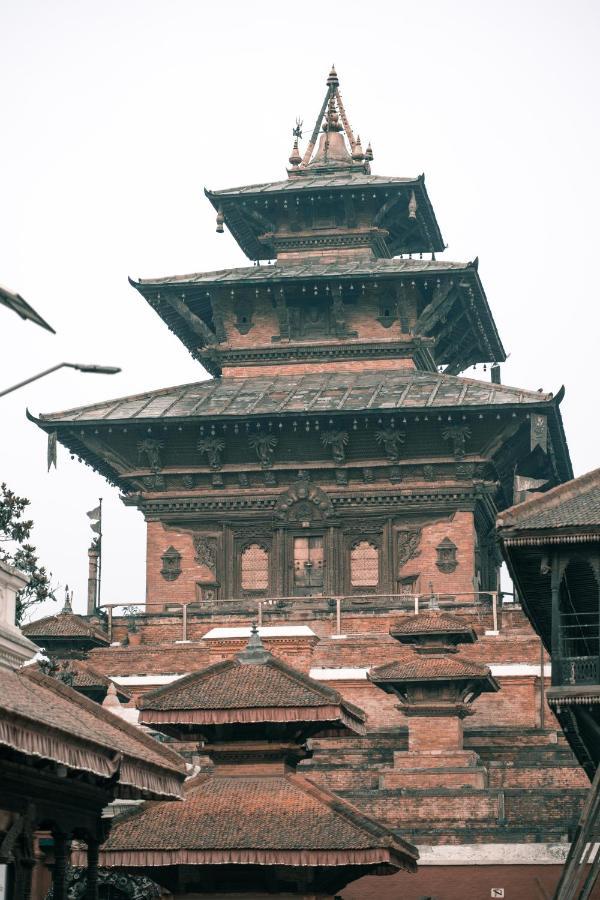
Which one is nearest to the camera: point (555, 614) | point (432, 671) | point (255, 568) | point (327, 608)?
point (555, 614)

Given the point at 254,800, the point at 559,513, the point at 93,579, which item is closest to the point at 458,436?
the point at 93,579

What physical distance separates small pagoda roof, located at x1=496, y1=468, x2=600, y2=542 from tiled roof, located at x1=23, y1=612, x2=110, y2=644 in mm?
14597

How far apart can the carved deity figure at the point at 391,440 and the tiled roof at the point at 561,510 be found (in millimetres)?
16352

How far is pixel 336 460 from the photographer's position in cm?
4584

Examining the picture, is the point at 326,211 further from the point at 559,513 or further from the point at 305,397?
the point at 559,513

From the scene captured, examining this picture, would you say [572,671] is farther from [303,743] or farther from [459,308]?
[459,308]

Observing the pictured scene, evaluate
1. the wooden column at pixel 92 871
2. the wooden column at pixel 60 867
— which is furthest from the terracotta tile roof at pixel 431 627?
the wooden column at pixel 60 867

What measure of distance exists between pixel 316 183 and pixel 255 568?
11.4m

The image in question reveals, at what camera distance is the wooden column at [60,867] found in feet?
61.2

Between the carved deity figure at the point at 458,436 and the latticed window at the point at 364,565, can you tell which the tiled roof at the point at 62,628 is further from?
the carved deity figure at the point at 458,436

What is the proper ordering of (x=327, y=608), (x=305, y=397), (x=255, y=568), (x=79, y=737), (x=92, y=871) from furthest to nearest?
(x=305, y=397) < (x=255, y=568) < (x=327, y=608) < (x=92, y=871) < (x=79, y=737)

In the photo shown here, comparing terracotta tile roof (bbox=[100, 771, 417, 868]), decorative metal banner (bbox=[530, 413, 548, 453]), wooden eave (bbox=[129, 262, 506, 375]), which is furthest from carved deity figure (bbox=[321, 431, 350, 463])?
terracotta tile roof (bbox=[100, 771, 417, 868])

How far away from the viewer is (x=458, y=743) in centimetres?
3453

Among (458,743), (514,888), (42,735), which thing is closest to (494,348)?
(458,743)
